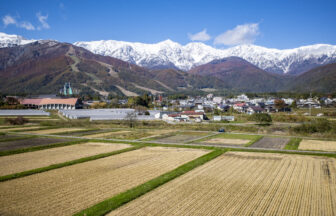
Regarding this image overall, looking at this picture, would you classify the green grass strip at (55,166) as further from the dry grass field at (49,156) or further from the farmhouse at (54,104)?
the farmhouse at (54,104)

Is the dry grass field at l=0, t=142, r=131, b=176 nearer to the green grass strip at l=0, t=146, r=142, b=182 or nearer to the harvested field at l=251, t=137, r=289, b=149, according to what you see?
the green grass strip at l=0, t=146, r=142, b=182

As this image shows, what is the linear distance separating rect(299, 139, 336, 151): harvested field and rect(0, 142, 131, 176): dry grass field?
20420 mm

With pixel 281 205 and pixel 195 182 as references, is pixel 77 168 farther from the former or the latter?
pixel 281 205

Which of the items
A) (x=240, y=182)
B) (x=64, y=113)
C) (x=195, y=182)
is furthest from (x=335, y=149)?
(x=64, y=113)

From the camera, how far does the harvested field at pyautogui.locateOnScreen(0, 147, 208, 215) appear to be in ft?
46.4

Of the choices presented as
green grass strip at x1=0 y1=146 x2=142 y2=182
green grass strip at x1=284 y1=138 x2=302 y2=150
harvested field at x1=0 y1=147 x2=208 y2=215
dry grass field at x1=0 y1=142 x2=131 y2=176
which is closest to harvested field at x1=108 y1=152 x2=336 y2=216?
harvested field at x1=0 y1=147 x2=208 y2=215

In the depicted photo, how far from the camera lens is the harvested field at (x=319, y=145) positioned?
32.6 metres

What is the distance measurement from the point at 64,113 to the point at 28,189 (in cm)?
6897

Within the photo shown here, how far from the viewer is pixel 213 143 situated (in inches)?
1420

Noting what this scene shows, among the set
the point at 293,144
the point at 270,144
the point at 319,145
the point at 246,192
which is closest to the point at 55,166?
the point at 246,192

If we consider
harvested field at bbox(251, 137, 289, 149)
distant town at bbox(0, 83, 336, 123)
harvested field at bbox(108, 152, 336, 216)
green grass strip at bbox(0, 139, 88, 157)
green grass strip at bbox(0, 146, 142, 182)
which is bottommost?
harvested field at bbox(108, 152, 336, 216)

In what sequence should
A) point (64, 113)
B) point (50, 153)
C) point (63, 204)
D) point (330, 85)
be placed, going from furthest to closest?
point (330, 85) < point (64, 113) < point (50, 153) < point (63, 204)

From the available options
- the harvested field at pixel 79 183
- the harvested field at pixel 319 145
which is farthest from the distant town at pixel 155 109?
the harvested field at pixel 79 183

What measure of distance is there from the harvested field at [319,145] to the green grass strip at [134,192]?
51.6ft
